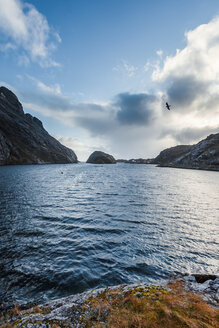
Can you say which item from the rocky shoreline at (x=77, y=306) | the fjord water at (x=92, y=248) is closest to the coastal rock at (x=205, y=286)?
the rocky shoreline at (x=77, y=306)

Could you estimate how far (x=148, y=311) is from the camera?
488cm

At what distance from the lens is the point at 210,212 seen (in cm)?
2234

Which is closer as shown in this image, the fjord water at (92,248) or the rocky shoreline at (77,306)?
the rocky shoreline at (77,306)

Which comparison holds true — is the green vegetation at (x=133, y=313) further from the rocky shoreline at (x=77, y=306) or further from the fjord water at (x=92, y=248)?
the fjord water at (x=92, y=248)

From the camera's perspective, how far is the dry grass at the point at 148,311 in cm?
434

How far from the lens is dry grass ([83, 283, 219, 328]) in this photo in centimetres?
434

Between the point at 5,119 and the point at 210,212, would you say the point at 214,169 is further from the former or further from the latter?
the point at 5,119

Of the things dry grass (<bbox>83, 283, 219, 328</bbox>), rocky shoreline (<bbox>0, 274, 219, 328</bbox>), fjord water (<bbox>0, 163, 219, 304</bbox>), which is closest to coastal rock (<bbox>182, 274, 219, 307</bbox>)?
rocky shoreline (<bbox>0, 274, 219, 328</bbox>)

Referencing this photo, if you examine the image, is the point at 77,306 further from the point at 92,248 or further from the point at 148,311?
the point at 92,248

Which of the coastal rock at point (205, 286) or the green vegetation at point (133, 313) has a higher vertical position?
the green vegetation at point (133, 313)

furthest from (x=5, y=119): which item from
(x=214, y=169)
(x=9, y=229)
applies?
(x=214, y=169)

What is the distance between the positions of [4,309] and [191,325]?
7355 mm

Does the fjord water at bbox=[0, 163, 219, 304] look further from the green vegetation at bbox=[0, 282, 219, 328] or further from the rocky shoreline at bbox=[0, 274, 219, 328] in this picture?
the green vegetation at bbox=[0, 282, 219, 328]

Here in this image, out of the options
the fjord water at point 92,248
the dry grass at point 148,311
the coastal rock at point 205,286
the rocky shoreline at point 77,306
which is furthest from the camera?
the fjord water at point 92,248
